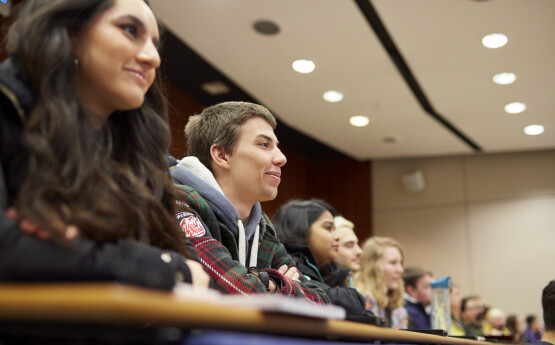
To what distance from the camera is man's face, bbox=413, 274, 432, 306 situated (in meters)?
5.05

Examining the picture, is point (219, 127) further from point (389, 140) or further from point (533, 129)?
point (533, 129)

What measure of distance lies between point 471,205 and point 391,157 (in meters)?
1.21

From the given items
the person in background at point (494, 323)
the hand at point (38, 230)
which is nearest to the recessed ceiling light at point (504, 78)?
the person in background at point (494, 323)

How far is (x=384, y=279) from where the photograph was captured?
4020mm

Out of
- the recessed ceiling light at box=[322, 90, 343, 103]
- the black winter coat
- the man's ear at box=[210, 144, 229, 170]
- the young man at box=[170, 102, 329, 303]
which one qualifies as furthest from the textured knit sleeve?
the recessed ceiling light at box=[322, 90, 343, 103]

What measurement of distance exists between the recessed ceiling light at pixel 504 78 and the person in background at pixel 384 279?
1930mm

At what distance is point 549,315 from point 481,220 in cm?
544

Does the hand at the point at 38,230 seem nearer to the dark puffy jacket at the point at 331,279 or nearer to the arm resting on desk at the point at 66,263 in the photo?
the arm resting on desk at the point at 66,263

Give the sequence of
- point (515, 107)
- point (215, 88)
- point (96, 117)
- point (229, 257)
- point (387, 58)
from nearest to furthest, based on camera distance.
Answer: point (96, 117), point (229, 257), point (387, 58), point (215, 88), point (515, 107)

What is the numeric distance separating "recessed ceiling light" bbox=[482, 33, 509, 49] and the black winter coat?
13.2 feet

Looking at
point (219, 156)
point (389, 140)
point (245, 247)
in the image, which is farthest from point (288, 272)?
point (389, 140)

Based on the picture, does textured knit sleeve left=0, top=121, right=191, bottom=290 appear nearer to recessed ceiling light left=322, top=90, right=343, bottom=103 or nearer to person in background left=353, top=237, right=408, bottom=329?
person in background left=353, top=237, right=408, bottom=329

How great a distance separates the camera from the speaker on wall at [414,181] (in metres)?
7.80

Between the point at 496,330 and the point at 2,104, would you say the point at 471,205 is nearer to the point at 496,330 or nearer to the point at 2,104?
the point at 496,330
